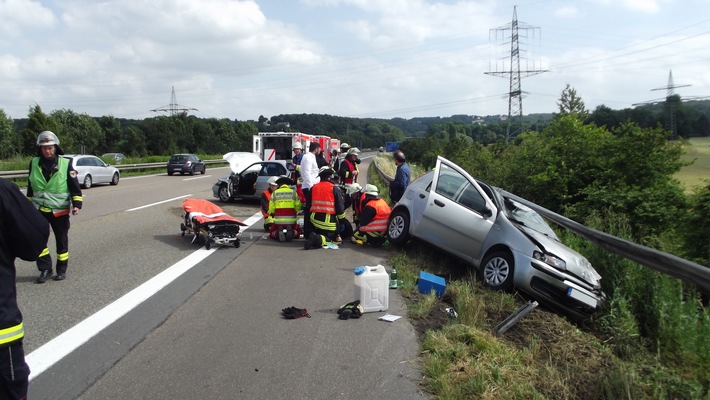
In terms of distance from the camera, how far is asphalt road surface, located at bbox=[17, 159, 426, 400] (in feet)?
12.9

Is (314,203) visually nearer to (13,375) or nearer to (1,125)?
(13,375)

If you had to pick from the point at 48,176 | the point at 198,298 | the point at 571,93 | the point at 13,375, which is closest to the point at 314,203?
the point at 198,298

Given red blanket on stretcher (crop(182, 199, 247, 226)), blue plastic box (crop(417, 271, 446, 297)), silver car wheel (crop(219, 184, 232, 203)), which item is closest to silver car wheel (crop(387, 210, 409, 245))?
blue plastic box (crop(417, 271, 446, 297))

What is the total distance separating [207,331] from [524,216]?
4987 millimetres

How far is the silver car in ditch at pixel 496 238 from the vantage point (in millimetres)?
6418

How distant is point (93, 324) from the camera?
16.9ft

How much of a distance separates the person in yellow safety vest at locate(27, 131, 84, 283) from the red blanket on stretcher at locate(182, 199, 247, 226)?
8.64ft

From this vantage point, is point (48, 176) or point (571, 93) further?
point (571, 93)

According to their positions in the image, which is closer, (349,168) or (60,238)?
(60,238)

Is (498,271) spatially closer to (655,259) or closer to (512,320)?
(512,320)

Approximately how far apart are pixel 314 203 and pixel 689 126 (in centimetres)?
1595

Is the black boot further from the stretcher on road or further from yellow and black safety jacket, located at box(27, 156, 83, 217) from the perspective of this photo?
the stretcher on road

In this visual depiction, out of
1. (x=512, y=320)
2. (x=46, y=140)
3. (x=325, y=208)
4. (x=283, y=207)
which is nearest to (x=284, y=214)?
(x=283, y=207)

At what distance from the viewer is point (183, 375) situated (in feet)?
13.3
